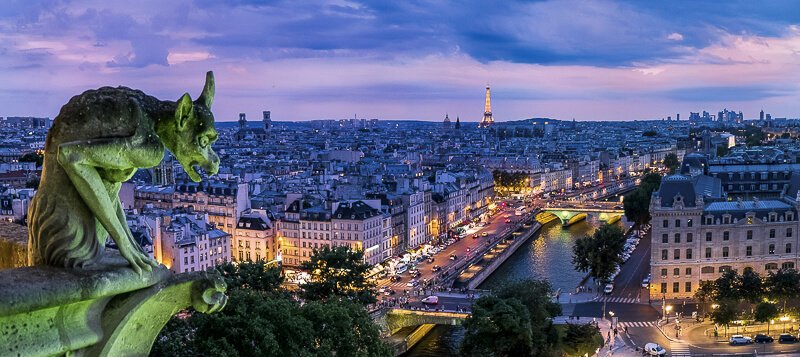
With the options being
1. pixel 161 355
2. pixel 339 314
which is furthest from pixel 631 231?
pixel 161 355

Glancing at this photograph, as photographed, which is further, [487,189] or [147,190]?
[487,189]

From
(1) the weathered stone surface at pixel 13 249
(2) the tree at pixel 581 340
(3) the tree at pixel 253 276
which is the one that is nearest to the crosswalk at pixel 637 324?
(2) the tree at pixel 581 340

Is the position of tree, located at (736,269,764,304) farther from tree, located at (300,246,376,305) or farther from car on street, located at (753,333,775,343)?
tree, located at (300,246,376,305)

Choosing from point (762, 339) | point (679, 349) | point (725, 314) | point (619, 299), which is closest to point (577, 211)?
point (619, 299)

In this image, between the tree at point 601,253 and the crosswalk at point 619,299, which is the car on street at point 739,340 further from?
the tree at point 601,253

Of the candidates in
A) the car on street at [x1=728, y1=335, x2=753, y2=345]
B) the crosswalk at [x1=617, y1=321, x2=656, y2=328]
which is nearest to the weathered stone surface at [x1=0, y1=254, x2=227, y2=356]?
the car on street at [x1=728, y1=335, x2=753, y2=345]

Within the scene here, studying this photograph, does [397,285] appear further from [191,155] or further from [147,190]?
[191,155]
